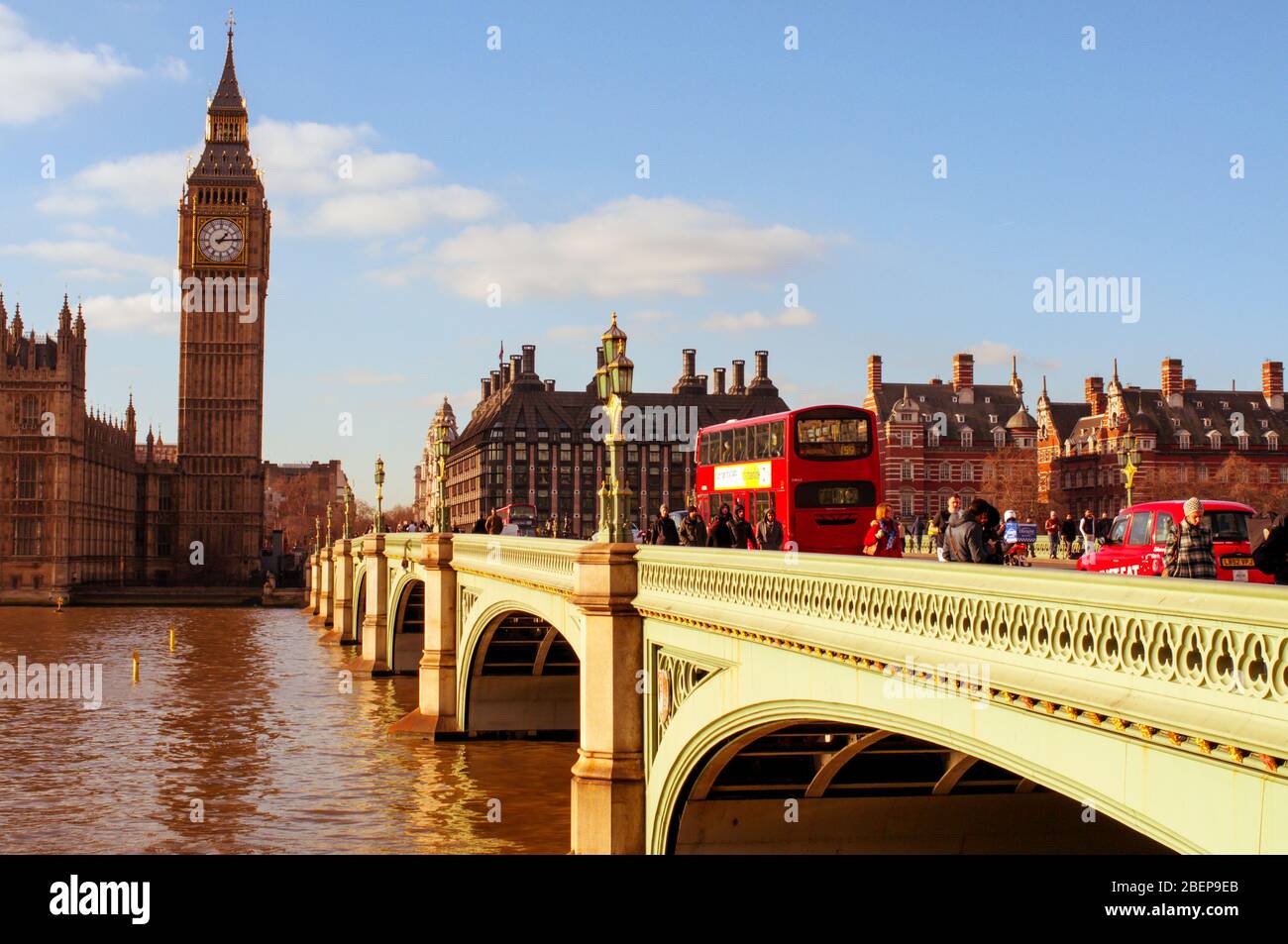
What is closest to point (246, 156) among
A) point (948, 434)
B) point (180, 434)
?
point (180, 434)

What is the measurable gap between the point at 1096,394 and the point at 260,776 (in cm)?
8185

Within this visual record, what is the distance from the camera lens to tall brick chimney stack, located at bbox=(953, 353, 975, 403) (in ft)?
365

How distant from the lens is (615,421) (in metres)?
17.5

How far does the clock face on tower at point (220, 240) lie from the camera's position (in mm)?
121062

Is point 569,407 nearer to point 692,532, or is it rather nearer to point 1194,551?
point 692,532

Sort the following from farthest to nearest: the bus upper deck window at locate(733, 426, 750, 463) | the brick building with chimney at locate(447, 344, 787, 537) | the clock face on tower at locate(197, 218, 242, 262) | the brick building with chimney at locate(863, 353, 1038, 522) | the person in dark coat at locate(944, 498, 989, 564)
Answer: the brick building with chimney at locate(447, 344, 787, 537), the clock face on tower at locate(197, 218, 242, 262), the brick building with chimney at locate(863, 353, 1038, 522), the bus upper deck window at locate(733, 426, 750, 463), the person in dark coat at locate(944, 498, 989, 564)

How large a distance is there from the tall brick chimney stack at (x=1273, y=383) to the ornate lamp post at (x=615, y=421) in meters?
95.1

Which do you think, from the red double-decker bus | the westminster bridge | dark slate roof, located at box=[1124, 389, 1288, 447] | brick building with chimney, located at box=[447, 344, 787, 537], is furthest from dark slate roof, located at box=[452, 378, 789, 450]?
the westminster bridge

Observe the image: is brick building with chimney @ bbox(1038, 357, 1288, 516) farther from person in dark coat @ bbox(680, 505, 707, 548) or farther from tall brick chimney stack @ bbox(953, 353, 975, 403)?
person in dark coat @ bbox(680, 505, 707, 548)

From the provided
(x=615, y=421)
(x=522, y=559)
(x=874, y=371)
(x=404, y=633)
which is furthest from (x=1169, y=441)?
(x=615, y=421)

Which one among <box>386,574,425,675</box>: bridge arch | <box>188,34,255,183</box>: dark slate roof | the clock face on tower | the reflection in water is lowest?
the reflection in water

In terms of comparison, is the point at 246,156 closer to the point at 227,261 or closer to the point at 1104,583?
the point at 227,261

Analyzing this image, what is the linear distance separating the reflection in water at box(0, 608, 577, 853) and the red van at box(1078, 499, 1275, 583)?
10256 mm

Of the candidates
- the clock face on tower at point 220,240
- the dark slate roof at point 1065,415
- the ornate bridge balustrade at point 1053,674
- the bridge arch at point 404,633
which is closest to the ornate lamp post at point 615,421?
the ornate bridge balustrade at point 1053,674
